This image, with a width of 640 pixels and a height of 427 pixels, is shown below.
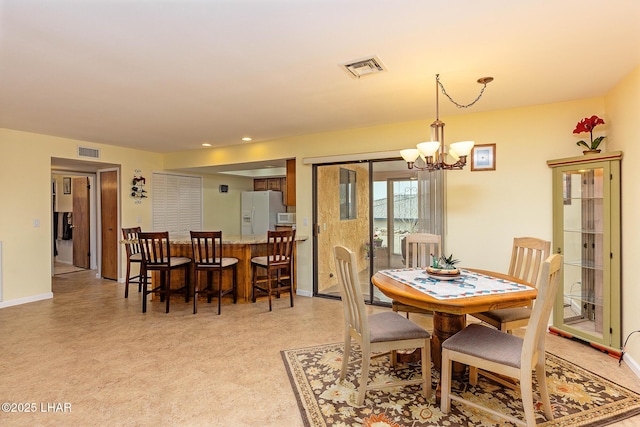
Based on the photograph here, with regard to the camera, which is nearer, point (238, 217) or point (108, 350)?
point (108, 350)

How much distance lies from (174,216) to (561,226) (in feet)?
20.5

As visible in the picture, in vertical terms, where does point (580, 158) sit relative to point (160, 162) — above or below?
below

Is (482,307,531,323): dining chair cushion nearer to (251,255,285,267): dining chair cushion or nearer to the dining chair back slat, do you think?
the dining chair back slat

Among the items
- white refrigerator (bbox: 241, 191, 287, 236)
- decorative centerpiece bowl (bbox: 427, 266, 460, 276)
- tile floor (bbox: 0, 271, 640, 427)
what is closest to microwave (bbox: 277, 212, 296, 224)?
white refrigerator (bbox: 241, 191, 287, 236)

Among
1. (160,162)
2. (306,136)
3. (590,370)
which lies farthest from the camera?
(160,162)

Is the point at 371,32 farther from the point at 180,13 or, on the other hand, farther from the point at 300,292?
the point at 300,292

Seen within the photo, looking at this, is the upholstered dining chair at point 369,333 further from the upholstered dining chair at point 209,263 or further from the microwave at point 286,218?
the microwave at point 286,218

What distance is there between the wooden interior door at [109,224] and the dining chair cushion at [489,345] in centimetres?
577

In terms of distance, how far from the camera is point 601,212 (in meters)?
2.89

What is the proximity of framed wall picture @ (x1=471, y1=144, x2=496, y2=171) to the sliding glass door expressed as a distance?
43cm

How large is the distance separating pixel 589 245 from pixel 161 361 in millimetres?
→ 3945

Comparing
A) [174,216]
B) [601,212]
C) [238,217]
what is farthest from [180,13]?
[238,217]

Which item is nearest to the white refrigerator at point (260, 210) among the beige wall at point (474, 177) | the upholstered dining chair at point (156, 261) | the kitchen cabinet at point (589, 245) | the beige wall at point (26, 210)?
the beige wall at point (474, 177)

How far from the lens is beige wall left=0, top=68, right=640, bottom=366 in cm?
273
